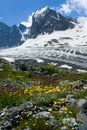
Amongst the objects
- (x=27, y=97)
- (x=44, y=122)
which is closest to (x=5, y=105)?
(x=27, y=97)

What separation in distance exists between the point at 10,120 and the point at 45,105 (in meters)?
1.77

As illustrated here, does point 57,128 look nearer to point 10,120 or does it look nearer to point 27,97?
point 10,120

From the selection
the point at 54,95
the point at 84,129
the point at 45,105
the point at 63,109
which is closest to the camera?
the point at 84,129

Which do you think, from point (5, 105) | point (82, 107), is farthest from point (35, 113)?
point (5, 105)

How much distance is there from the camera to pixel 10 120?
12.2 m

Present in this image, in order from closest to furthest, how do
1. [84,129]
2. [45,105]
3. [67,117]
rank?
[84,129] < [67,117] < [45,105]

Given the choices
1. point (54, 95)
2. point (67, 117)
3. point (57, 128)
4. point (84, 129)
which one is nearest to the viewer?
point (84, 129)

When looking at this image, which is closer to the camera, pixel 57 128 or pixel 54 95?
pixel 57 128

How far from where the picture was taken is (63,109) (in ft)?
41.3

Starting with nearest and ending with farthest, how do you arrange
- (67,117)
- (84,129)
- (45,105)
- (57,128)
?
(84,129) → (57,128) → (67,117) → (45,105)

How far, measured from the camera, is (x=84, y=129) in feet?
31.1

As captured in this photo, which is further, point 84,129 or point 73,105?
point 73,105

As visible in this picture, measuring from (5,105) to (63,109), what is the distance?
3.23 metres

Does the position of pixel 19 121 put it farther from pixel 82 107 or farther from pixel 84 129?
pixel 84 129
